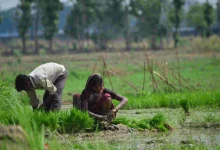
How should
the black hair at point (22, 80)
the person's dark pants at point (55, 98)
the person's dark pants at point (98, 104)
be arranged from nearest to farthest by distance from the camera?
the black hair at point (22, 80), the person's dark pants at point (98, 104), the person's dark pants at point (55, 98)

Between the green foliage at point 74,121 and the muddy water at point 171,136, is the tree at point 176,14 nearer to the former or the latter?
the muddy water at point 171,136

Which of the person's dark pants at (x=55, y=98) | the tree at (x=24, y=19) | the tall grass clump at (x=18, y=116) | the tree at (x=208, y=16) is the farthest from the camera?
the tree at (x=208, y=16)

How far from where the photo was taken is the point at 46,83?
29.6 feet

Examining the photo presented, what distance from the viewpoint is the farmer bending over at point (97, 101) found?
28.5 ft

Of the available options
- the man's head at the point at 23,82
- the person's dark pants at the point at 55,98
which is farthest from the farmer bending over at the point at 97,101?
the man's head at the point at 23,82

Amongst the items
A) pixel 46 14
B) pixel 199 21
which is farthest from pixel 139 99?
pixel 199 21

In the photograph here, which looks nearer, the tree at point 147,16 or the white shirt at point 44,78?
the white shirt at point 44,78

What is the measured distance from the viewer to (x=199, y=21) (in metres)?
64.3

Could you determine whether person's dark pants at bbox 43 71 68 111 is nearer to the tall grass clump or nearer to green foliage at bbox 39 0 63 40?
the tall grass clump

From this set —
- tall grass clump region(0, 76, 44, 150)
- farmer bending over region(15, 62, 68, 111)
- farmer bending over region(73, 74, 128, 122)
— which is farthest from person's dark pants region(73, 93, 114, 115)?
tall grass clump region(0, 76, 44, 150)

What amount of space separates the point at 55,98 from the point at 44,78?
30.7 inches

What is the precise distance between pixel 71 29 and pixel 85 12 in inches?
109

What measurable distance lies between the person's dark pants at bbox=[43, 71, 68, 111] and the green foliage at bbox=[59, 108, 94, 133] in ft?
1.91

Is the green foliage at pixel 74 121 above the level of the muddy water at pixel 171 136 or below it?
above
